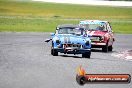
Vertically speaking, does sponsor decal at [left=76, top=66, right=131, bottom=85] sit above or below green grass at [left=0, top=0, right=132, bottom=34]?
above

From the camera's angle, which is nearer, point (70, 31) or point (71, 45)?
point (71, 45)

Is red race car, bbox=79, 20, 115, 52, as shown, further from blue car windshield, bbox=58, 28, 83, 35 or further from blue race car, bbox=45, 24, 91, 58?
blue race car, bbox=45, 24, 91, 58

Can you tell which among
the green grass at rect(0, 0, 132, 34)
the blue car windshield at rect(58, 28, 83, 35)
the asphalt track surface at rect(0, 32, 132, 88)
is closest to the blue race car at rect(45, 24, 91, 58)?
the asphalt track surface at rect(0, 32, 132, 88)

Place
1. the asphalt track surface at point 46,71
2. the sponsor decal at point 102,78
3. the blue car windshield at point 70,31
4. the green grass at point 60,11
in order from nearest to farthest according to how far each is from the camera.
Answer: the sponsor decal at point 102,78 < the asphalt track surface at point 46,71 < the blue car windshield at point 70,31 < the green grass at point 60,11

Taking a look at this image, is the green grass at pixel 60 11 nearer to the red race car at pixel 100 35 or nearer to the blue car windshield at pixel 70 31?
the red race car at pixel 100 35

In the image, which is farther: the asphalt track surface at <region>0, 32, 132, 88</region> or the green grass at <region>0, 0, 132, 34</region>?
the green grass at <region>0, 0, 132, 34</region>

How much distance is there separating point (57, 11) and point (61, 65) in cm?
7501

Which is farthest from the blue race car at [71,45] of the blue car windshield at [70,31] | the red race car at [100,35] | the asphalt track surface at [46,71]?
the red race car at [100,35]

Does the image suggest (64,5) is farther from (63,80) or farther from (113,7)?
(63,80)

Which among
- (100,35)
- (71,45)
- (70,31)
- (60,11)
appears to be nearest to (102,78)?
(71,45)

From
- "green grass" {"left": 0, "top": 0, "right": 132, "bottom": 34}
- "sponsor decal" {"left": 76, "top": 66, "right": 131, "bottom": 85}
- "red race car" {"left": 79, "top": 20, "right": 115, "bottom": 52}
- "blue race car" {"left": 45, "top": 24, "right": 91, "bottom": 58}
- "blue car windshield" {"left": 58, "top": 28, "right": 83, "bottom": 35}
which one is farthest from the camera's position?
"green grass" {"left": 0, "top": 0, "right": 132, "bottom": 34}

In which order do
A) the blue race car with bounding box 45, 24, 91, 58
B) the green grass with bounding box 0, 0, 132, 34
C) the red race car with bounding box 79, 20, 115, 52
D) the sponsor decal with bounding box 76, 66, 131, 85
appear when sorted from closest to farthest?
the sponsor decal with bounding box 76, 66, 131, 85 < the blue race car with bounding box 45, 24, 91, 58 < the red race car with bounding box 79, 20, 115, 52 < the green grass with bounding box 0, 0, 132, 34

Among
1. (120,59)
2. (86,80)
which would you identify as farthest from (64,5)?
(86,80)

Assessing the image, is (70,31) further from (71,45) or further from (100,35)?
(100,35)
